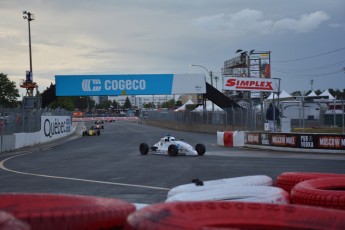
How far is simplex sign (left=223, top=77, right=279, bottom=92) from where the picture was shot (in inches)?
1361

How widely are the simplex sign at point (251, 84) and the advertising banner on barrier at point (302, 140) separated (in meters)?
6.78

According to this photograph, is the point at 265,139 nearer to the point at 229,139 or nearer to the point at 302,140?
the point at 302,140

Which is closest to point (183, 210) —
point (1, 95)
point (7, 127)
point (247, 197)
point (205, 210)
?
point (205, 210)

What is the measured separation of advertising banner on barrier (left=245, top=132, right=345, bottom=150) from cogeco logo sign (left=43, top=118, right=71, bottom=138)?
18.0m

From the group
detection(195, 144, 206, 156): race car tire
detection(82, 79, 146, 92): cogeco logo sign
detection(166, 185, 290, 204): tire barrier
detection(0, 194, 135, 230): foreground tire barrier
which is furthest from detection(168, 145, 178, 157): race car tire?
detection(0, 194, 135, 230): foreground tire barrier

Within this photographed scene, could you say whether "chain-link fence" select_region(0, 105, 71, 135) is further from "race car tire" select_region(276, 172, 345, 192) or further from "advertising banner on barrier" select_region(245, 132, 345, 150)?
"race car tire" select_region(276, 172, 345, 192)

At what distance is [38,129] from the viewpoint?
36.7 meters

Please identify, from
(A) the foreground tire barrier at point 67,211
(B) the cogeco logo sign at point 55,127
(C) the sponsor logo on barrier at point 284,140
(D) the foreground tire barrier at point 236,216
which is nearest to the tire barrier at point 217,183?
(A) the foreground tire barrier at point 67,211

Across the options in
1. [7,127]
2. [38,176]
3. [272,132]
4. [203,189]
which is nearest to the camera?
[203,189]

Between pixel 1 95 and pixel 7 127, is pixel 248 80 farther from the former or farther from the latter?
pixel 1 95

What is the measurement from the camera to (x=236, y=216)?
3.64 metres

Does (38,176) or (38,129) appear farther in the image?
(38,129)

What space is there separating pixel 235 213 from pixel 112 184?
9755 millimetres

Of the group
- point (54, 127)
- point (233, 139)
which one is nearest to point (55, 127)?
point (54, 127)
